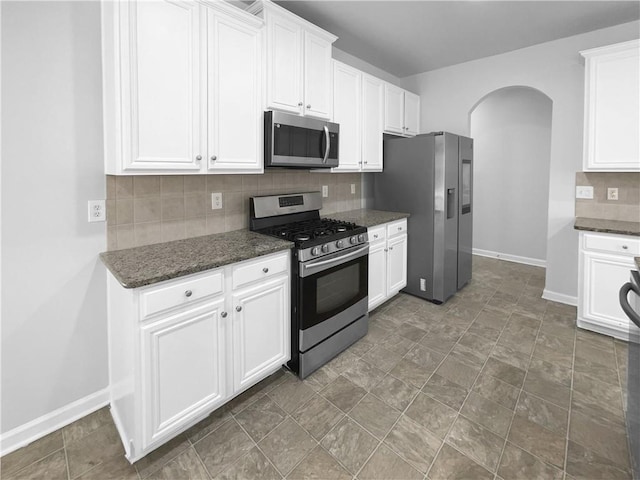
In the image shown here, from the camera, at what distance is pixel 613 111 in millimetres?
2812

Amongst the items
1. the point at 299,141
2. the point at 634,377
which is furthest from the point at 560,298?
the point at 299,141

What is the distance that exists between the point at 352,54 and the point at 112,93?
273 cm

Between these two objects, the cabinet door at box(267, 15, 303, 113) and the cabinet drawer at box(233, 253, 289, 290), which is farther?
the cabinet door at box(267, 15, 303, 113)

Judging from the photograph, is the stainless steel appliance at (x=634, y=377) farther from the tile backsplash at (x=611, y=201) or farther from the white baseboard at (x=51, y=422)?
the white baseboard at (x=51, y=422)

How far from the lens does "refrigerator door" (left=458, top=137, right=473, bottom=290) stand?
142 inches

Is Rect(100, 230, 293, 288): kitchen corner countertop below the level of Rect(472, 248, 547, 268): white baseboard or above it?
above

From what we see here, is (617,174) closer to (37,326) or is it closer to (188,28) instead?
(188,28)

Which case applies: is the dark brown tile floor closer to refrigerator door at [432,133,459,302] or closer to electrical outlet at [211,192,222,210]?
refrigerator door at [432,133,459,302]

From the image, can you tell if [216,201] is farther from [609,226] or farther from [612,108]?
[612,108]

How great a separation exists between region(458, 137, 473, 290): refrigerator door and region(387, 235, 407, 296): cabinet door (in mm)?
691

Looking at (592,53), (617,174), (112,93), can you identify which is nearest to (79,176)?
(112,93)

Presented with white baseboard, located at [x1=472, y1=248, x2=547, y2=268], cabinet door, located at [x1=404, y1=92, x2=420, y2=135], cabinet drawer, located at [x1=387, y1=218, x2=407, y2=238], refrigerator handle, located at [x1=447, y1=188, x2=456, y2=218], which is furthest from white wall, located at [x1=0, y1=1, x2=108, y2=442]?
white baseboard, located at [x1=472, y1=248, x2=547, y2=268]

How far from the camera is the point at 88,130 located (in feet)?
6.03

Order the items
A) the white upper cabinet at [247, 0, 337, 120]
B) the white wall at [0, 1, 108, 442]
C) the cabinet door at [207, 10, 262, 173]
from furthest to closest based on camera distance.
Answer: the white upper cabinet at [247, 0, 337, 120] < the cabinet door at [207, 10, 262, 173] < the white wall at [0, 1, 108, 442]
